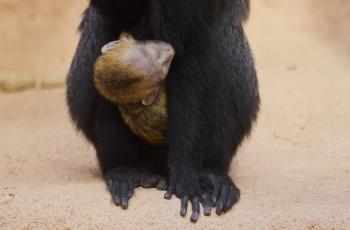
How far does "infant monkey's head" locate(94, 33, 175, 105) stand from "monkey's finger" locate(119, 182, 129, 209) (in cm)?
57

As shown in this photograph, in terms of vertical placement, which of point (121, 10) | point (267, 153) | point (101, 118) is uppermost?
point (121, 10)

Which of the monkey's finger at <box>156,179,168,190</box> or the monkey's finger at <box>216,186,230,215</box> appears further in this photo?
the monkey's finger at <box>156,179,168,190</box>

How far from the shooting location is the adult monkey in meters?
5.03

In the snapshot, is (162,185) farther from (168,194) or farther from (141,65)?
(141,65)

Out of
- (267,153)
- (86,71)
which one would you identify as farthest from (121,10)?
(267,153)

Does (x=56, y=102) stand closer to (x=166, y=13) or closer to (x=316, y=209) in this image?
(x=166, y=13)

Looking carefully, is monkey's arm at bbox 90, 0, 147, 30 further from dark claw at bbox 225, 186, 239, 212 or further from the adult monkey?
dark claw at bbox 225, 186, 239, 212

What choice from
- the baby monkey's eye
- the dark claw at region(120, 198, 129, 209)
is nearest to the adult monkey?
the dark claw at region(120, 198, 129, 209)

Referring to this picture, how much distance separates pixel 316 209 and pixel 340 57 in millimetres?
4969

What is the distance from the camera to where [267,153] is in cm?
713

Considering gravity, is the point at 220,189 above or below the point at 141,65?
below

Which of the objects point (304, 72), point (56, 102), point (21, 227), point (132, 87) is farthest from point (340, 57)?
point (21, 227)

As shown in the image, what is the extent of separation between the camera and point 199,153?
5.28 m

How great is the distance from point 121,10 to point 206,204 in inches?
56.1
